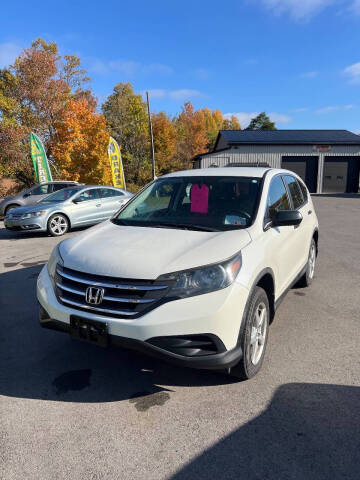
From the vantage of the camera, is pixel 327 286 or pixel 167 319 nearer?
pixel 167 319

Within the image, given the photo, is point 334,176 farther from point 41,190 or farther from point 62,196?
point 62,196

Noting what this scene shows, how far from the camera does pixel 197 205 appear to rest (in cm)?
341

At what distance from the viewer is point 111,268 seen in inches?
94.3

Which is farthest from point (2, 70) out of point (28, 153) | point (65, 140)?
point (65, 140)

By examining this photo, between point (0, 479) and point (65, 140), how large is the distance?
2451 cm

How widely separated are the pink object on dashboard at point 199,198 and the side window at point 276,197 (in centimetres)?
62

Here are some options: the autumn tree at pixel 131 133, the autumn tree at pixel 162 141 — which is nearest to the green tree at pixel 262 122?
the autumn tree at pixel 162 141

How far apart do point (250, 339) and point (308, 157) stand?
29.0 m

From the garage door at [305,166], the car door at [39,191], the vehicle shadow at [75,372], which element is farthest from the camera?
the garage door at [305,166]

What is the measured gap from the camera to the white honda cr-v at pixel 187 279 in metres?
2.25

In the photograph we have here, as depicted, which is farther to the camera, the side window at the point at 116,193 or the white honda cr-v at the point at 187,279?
the side window at the point at 116,193

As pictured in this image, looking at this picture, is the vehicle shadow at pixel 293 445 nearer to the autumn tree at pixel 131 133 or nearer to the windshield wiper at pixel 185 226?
the windshield wiper at pixel 185 226

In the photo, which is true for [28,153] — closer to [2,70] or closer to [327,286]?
[2,70]

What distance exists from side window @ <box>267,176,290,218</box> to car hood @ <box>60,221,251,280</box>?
0.68 meters
